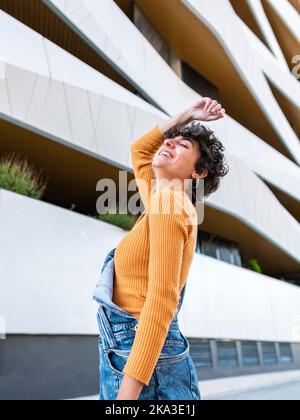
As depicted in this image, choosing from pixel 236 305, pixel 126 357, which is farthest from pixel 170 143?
pixel 236 305

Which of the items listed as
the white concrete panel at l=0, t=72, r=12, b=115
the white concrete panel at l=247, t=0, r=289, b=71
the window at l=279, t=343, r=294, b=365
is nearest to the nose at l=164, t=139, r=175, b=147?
the white concrete panel at l=0, t=72, r=12, b=115

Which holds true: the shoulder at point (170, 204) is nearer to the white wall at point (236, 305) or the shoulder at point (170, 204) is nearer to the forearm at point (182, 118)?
the forearm at point (182, 118)

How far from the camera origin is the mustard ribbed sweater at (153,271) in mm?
1001

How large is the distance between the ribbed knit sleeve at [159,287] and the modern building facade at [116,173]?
458cm

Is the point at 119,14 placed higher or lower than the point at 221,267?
higher

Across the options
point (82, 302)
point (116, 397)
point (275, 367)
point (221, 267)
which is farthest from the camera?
point (275, 367)

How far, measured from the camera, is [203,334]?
8.96 m

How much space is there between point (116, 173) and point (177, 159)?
273 inches

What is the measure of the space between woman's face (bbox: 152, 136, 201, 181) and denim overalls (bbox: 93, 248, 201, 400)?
513mm

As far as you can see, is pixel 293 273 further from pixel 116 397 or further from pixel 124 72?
pixel 116 397

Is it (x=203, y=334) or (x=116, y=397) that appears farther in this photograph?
(x=203, y=334)

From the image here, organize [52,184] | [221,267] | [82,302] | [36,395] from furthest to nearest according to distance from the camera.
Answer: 1. [221,267]
2. [52,184]
3. [82,302]
4. [36,395]
